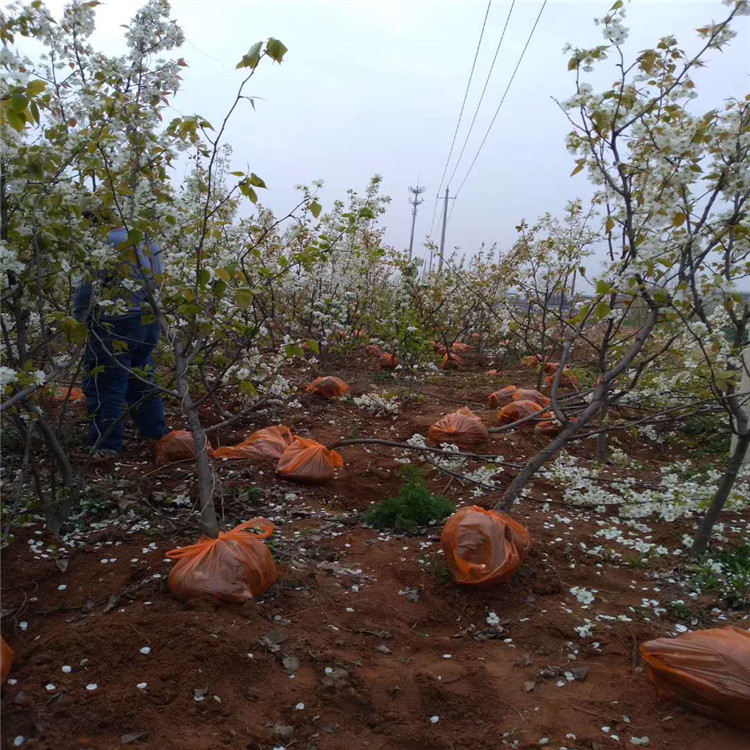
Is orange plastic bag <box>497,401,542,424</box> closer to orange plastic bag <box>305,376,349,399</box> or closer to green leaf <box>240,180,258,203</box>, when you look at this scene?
orange plastic bag <box>305,376,349,399</box>

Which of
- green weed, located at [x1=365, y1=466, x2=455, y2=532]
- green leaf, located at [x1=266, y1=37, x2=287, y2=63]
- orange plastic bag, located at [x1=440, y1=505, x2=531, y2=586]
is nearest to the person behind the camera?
green leaf, located at [x1=266, y1=37, x2=287, y2=63]

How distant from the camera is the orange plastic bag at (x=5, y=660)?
6.87 ft

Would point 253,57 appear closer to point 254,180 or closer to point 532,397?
point 254,180

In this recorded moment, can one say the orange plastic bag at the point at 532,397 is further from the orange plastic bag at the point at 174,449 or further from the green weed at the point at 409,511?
the orange plastic bag at the point at 174,449

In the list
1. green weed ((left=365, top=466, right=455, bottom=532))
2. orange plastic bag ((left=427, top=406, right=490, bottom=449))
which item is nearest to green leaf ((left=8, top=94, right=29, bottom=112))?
green weed ((left=365, top=466, right=455, bottom=532))

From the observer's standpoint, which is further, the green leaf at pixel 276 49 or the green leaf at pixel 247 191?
the green leaf at pixel 247 191

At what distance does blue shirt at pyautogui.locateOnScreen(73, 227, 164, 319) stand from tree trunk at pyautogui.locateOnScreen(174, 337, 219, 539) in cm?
37

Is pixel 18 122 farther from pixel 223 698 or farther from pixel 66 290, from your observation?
pixel 223 698

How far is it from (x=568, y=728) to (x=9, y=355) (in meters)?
2.84

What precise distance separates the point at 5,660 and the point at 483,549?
2.01 meters

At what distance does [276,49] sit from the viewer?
2252 mm

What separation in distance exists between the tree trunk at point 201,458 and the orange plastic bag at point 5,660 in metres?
0.99

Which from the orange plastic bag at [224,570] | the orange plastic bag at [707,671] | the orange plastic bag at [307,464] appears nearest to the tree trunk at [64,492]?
the orange plastic bag at [224,570]

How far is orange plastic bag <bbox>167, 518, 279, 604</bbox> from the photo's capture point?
2604 mm
